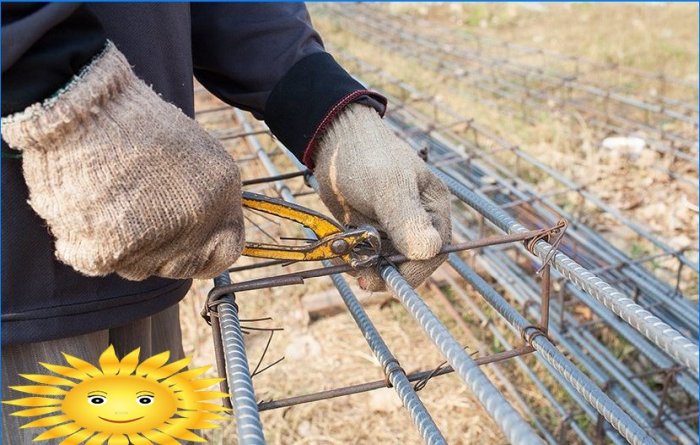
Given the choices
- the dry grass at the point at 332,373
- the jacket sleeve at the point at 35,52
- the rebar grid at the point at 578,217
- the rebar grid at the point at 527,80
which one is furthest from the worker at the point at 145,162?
the rebar grid at the point at 527,80

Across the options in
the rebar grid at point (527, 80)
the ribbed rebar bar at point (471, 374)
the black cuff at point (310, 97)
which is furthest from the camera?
the rebar grid at point (527, 80)

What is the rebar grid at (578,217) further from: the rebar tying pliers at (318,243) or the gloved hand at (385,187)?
the rebar tying pliers at (318,243)

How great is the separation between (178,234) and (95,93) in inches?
9.6

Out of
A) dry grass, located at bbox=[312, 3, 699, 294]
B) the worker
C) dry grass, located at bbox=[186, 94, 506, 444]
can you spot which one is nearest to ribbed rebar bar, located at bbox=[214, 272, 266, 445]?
the worker

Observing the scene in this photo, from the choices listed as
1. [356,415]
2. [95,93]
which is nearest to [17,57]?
[95,93]

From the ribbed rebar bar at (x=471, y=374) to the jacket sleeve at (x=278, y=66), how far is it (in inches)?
16.3

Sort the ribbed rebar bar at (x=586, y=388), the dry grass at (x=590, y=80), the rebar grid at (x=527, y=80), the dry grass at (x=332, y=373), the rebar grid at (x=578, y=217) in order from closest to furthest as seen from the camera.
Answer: the ribbed rebar bar at (x=586, y=388)
the dry grass at (x=332, y=373)
the rebar grid at (x=578, y=217)
the dry grass at (x=590, y=80)
the rebar grid at (x=527, y=80)

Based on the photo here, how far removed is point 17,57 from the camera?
3.16 feet

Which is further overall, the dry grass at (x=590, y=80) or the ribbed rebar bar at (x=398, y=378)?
the dry grass at (x=590, y=80)

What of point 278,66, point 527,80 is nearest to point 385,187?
point 278,66

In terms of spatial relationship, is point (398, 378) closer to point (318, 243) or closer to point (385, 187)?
point (318, 243)

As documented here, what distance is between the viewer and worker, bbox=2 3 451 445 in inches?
39.8

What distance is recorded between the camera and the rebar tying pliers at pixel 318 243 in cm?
132

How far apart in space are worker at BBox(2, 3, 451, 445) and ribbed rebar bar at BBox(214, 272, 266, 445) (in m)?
0.09
